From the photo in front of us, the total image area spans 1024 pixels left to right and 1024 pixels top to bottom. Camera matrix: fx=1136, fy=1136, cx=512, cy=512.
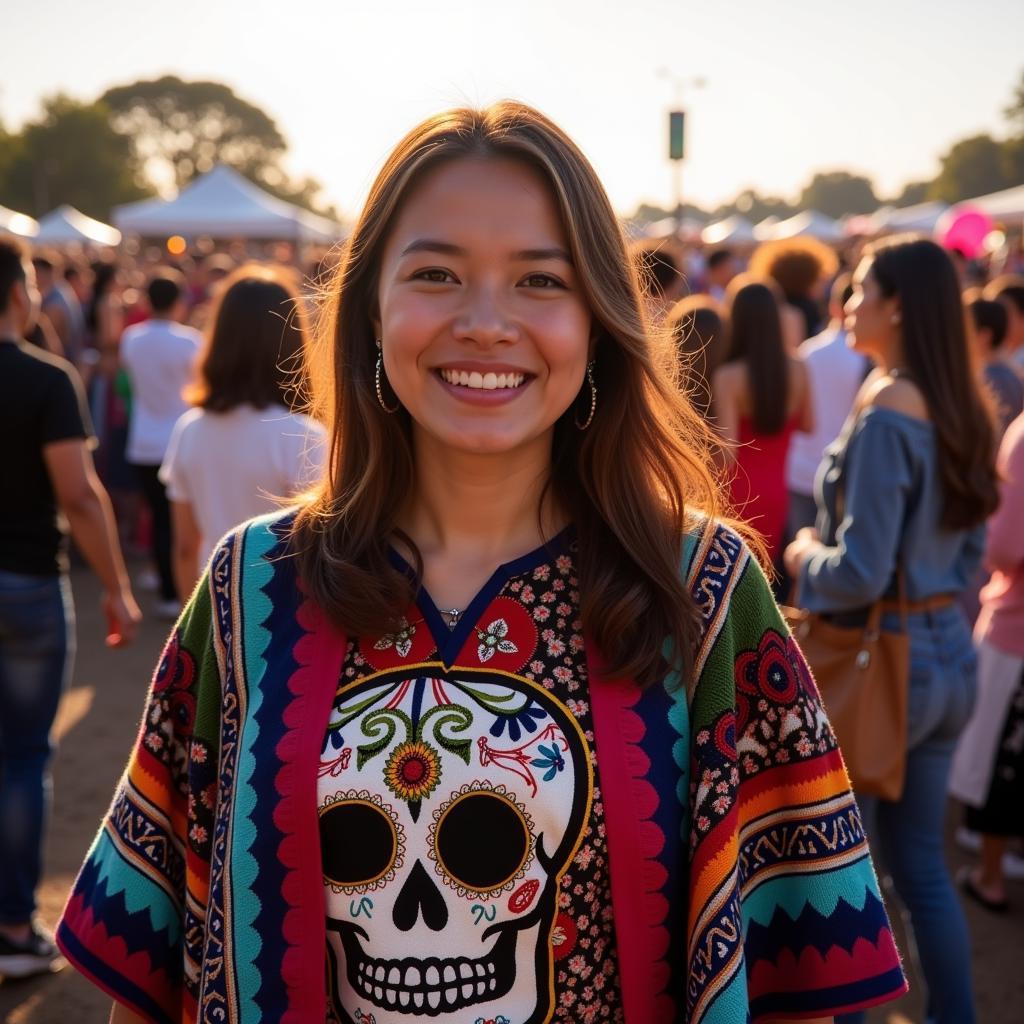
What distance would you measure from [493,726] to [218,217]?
21.9 meters


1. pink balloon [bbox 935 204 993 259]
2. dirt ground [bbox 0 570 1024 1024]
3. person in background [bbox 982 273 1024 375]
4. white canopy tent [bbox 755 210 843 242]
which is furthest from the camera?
white canopy tent [bbox 755 210 843 242]

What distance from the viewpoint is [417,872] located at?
1.48 m

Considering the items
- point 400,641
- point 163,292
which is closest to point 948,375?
point 400,641

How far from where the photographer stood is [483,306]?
5.03 feet

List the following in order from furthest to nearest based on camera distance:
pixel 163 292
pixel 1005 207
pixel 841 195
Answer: pixel 841 195 → pixel 1005 207 → pixel 163 292

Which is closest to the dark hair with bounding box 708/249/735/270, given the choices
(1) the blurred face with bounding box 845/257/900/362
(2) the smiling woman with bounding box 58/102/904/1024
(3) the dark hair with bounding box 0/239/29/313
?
(1) the blurred face with bounding box 845/257/900/362

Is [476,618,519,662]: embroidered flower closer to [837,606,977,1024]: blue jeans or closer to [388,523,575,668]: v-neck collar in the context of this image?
[388,523,575,668]: v-neck collar

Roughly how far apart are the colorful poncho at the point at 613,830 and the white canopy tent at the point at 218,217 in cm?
2109

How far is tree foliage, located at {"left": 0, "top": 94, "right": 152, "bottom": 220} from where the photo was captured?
6438 cm

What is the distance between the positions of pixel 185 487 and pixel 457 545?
7.05ft

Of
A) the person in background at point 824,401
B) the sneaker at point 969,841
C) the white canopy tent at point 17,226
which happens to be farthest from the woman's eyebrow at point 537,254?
the white canopy tent at point 17,226

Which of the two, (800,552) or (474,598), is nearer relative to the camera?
(474,598)

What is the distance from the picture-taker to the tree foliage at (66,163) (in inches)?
2534

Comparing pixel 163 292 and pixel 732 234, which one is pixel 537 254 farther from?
pixel 732 234
